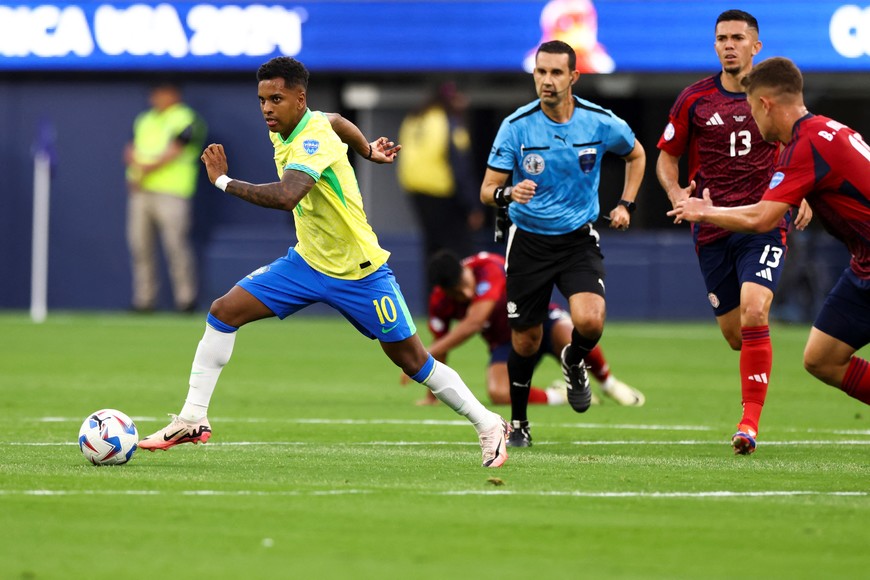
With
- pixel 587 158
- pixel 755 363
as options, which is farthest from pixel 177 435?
pixel 755 363

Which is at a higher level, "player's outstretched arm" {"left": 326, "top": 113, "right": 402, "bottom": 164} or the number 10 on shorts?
"player's outstretched arm" {"left": 326, "top": 113, "right": 402, "bottom": 164}

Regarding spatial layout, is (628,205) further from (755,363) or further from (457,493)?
(457,493)

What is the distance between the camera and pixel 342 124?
864 centimetres

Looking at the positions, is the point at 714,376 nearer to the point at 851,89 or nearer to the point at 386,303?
the point at 386,303

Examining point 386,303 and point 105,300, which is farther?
point 105,300

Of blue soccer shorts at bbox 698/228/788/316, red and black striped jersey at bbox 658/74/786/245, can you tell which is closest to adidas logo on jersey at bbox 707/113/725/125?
red and black striped jersey at bbox 658/74/786/245

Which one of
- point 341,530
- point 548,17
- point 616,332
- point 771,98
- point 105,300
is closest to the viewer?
point 341,530

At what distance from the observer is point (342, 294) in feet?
27.2

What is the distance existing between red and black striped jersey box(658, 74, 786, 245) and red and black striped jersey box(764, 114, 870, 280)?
1.73 metres

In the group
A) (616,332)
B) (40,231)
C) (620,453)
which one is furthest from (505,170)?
(40,231)

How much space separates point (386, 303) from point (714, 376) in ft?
24.0

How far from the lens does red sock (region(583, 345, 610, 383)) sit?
40.3ft

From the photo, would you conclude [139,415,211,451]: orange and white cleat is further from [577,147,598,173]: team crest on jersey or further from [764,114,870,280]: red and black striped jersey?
[764,114,870,280]: red and black striped jersey

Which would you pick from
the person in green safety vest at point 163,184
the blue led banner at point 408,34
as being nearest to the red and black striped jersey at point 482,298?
the blue led banner at point 408,34
